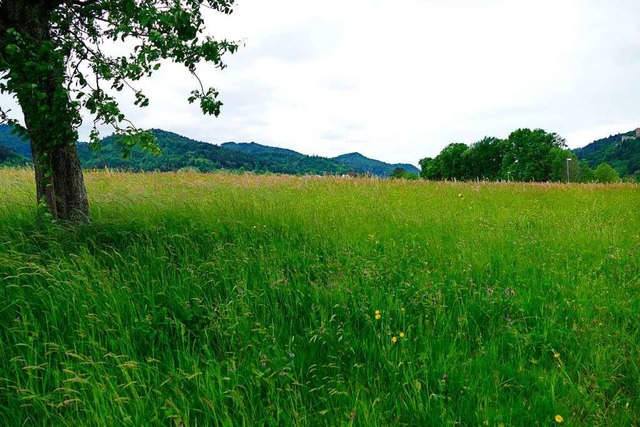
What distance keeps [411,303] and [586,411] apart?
4.56 feet

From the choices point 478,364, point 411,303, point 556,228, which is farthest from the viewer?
point 556,228

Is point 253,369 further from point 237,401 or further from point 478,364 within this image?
point 478,364

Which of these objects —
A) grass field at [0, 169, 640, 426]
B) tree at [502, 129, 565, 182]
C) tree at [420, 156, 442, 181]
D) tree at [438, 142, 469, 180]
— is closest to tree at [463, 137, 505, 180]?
tree at [438, 142, 469, 180]

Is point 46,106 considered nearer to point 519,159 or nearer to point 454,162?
point 519,159

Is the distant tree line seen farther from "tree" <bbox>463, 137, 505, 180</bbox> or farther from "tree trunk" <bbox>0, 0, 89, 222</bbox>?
"tree trunk" <bbox>0, 0, 89, 222</bbox>

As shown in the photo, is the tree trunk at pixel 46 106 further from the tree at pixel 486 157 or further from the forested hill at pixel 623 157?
the forested hill at pixel 623 157

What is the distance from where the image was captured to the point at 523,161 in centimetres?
6838

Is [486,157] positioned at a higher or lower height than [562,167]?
higher

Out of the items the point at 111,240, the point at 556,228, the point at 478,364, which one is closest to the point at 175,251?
the point at 111,240

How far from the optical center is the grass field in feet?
7.18

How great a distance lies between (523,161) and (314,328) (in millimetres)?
76204

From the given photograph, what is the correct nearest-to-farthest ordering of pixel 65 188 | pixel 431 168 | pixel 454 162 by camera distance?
pixel 65 188, pixel 454 162, pixel 431 168

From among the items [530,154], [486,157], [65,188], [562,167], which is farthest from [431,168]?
[65,188]

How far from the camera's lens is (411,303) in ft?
10.9
